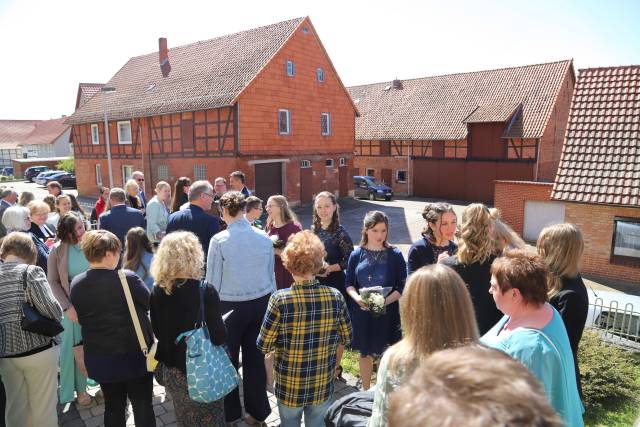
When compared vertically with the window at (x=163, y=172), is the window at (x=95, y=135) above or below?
above

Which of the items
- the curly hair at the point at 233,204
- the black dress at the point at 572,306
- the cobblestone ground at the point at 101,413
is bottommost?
the cobblestone ground at the point at 101,413

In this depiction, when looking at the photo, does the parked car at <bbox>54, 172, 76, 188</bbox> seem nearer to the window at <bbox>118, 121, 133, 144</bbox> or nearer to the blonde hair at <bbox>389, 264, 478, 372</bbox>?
the window at <bbox>118, 121, 133, 144</bbox>

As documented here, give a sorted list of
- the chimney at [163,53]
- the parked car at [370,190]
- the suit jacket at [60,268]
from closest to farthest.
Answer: the suit jacket at [60,268]
the chimney at [163,53]
the parked car at [370,190]

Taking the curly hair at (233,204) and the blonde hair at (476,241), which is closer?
the blonde hair at (476,241)

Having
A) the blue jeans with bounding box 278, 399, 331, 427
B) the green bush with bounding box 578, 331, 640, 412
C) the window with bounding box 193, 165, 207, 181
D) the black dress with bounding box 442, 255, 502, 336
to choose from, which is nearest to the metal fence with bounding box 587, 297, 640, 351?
the green bush with bounding box 578, 331, 640, 412

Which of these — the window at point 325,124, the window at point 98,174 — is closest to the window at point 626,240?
the window at point 325,124

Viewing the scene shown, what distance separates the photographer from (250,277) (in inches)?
171

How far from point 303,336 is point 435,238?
6.90 ft

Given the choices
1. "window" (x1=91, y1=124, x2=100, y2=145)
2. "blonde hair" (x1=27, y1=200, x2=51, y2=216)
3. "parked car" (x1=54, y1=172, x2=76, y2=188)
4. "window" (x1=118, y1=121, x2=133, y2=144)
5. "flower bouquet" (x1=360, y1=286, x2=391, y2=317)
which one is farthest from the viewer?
"parked car" (x1=54, y1=172, x2=76, y2=188)

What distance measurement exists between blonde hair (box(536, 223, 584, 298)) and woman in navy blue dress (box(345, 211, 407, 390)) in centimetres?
148

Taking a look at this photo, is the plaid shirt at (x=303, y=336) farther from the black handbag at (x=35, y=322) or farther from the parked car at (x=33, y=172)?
the parked car at (x=33, y=172)

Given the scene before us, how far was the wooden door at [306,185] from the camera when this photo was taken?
2481 cm

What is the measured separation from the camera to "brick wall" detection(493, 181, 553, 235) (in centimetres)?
1559

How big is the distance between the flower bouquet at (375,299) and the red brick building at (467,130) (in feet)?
75.9
